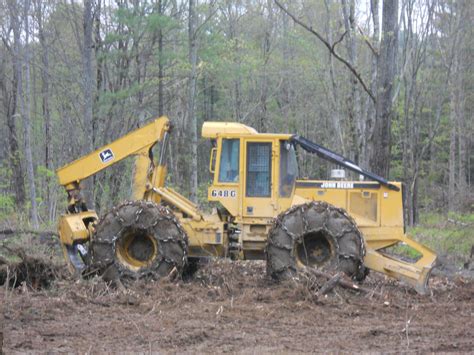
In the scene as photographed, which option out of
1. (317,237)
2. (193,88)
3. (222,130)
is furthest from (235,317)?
(193,88)

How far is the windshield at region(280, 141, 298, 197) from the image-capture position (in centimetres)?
1181

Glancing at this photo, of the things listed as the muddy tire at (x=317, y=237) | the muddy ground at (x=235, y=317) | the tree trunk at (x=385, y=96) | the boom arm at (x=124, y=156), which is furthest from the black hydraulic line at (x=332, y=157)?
the tree trunk at (x=385, y=96)

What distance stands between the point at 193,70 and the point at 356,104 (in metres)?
5.49

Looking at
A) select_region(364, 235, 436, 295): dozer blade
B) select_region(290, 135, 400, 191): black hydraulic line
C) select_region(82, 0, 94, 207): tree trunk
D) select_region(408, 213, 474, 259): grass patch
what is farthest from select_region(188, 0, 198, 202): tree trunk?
select_region(364, 235, 436, 295): dozer blade

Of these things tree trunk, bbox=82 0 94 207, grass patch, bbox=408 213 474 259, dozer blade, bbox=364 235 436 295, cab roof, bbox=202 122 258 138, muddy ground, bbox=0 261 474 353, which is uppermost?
tree trunk, bbox=82 0 94 207

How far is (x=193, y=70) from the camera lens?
22.6m

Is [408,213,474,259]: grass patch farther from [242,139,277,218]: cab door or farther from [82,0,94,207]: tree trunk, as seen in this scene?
[82,0,94,207]: tree trunk

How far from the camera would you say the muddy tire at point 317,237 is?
11.1 meters

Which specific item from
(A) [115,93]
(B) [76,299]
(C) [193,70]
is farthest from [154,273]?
(C) [193,70]

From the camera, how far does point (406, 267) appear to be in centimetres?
1108

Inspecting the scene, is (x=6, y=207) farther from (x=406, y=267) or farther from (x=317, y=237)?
(x=406, y=267)

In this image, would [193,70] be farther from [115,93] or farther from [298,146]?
[298,146]

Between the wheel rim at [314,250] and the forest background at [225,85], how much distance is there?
4.50 m

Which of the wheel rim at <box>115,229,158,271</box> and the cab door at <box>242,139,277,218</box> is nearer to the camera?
the wheel rim at <box>115,229,158,271</box>
